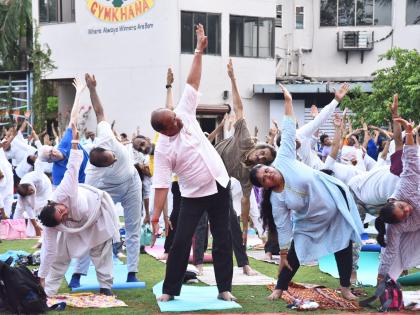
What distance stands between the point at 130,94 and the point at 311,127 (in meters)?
22.0

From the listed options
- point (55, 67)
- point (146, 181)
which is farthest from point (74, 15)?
Result: point (146, 181)

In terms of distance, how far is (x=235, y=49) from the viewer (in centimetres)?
3052

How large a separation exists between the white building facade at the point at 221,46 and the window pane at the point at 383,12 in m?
0.04

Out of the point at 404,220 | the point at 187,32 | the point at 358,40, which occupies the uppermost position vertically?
the point at 187,32

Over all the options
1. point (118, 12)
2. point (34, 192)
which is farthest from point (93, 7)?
point (34, 192)

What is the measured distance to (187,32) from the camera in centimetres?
2953

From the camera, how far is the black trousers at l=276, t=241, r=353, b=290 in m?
7.62

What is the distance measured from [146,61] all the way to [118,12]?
2260mm

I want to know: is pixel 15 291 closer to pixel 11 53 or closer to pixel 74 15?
pixel 74 15

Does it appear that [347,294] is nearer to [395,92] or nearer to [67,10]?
[395,92]

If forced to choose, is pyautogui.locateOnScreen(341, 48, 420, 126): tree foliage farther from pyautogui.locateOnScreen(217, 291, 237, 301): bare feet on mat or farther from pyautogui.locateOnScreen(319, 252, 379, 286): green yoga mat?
pyautogui.locateOnScreen(217, 291, 237, 301): bare feet on mat

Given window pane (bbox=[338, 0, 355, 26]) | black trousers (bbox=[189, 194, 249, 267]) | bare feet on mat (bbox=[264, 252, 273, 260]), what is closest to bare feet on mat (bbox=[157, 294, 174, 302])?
black trousers (bbox=[189, 194, 249, 267])

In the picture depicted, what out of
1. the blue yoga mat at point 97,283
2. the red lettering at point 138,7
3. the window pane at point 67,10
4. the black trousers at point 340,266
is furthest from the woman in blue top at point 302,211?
the window pane at point 67,10

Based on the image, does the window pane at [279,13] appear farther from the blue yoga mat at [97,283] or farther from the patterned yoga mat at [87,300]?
the patterned yoga mat at [87,300]
